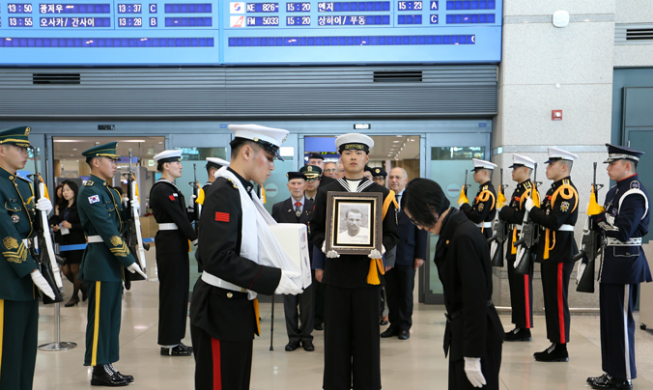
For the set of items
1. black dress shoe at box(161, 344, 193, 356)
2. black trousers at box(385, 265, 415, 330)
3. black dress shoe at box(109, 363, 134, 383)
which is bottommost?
black dress shoe at box(161, 344, 193, 356)

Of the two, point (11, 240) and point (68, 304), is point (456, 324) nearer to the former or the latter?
point (11, 240)

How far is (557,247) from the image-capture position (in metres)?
4.72

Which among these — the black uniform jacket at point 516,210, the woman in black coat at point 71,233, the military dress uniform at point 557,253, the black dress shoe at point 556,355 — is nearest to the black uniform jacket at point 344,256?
the military dress uniform at point 557,253

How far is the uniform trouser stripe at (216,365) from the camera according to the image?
2180 millimetres

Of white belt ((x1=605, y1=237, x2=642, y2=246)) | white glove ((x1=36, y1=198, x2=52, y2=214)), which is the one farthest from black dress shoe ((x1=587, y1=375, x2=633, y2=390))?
white glove ((x1=36, y1=198, x2=52, y2=214))

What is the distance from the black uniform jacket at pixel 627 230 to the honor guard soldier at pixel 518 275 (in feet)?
4.00

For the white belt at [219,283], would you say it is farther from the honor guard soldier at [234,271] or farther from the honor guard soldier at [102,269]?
the honor guard soldier at [102,269]

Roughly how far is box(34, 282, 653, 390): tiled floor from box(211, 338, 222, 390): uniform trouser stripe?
1.85m

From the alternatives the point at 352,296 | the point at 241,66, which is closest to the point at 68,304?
the point at 241,66

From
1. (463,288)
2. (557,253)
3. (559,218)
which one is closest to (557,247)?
(557,253)

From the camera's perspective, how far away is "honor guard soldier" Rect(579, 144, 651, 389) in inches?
149

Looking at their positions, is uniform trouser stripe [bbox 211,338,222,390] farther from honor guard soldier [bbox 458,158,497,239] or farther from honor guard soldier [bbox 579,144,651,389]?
honor guard soldier [bbox 458,158,497,239]

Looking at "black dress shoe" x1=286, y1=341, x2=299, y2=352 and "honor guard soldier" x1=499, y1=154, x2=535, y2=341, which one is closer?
"black dress shoe" x1=286, y1=341, x2=299, y2=352

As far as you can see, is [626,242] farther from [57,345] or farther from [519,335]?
[57,345]
